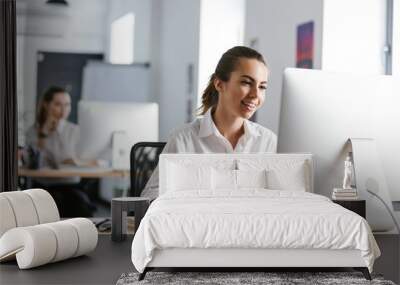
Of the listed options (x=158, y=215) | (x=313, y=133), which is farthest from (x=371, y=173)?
(x=158, y=215)

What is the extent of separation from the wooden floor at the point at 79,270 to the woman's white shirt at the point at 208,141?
98 centimetres

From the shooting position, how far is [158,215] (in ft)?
13.1

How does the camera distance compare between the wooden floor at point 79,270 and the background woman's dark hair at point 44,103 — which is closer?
the wooden floor at point 79,270

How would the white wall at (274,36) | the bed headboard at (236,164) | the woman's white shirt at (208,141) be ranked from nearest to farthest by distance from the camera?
the bed headboard at (236,164) → the woman's white shirt at (208,141) → the white wall at (274,36)

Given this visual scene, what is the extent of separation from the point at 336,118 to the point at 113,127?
2306mm

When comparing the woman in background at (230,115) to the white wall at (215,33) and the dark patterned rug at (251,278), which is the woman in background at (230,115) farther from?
the dark patterned rug at (251,278)

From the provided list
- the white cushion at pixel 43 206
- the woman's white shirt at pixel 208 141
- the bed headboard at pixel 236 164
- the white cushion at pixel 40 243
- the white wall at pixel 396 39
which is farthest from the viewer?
the white wall at pixel 396 39

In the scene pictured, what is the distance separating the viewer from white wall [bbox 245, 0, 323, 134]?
6.71 metres

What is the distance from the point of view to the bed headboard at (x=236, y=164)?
5.39 meters

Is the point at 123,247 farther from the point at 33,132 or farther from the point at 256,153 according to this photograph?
the point at 33,132

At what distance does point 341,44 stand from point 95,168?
2.54m

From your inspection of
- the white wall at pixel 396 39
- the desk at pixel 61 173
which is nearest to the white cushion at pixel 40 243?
the desk at pixel 61 173

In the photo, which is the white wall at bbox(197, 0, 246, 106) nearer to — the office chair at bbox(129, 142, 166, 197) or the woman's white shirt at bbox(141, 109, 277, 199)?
the woman's white shirt at bbox(141, 109, 277, 199)

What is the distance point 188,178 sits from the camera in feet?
17.5
